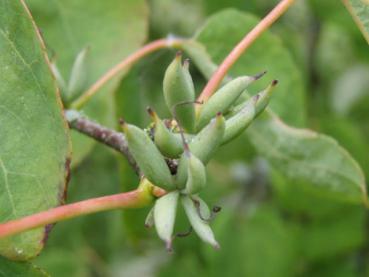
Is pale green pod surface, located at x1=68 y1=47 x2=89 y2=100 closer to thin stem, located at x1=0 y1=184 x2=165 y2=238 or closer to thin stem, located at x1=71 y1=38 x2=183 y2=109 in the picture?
thin stem, located at x1=71 y1=38 x2=183 y2=109

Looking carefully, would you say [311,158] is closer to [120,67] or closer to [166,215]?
[120,67]

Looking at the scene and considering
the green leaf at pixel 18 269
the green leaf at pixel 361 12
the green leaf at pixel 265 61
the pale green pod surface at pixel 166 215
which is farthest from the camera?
the green leaf at pixel 265 61

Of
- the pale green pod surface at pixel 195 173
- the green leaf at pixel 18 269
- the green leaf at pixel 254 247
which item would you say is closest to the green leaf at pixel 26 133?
the green leaf at pixel 18 269

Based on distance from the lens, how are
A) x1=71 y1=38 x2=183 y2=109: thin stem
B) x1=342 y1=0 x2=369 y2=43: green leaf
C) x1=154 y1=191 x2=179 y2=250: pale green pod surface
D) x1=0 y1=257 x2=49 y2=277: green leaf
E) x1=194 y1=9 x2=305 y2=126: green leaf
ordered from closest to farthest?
x1=154 y1=191 x2=179 y2=250: pale green pod surface, x1=0 y1=257 x2=49 y2=277: green leaf, x1=342 y1=0 x2=369 y2=43: green leaf, x1=71 y1=38 x2=183 y2=109: thin stem, x1=194 y1=9 x2=305 y2=126: green leaf

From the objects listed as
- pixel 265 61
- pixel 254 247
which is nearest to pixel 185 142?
pixel 265 61

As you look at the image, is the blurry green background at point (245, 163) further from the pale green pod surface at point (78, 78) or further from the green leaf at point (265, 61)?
the pale green pod surface at point (78, 78)

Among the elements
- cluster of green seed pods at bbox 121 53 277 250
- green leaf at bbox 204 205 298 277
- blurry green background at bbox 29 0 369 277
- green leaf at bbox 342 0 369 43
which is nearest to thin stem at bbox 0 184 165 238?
cluster of green seed pods at bbox 121 53 277 250
